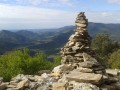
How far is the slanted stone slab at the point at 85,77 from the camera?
29741 millimetres

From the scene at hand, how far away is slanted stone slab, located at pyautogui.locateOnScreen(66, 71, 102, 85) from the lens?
29741 millimetres

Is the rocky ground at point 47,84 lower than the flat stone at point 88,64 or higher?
lower

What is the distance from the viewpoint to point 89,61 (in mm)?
34125

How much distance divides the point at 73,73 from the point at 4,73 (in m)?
34.5

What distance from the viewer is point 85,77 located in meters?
30.5

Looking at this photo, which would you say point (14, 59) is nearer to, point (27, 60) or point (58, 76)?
point (27, 60)

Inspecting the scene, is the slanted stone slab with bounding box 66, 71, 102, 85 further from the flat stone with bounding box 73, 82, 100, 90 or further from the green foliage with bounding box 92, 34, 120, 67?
the green foliage with bounding box 92, 34, 120, 67

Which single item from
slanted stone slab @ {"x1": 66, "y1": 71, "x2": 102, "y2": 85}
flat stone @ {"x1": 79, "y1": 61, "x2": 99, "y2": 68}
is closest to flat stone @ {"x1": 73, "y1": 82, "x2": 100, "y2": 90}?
slanted stone slab @ {"x1": 66, "y1": 71, "x2": 102, "y2": 85}

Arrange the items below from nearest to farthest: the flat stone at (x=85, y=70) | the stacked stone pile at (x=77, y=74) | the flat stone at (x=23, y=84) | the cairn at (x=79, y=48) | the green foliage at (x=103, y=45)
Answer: the stacked stone pile at (x=77, y=74)
the flat stone at (x=85, y=70)
the flat stone at (x=23, y=84)
the cairn at (x=79, y=48)
the green foliage at (x=103, y=45)

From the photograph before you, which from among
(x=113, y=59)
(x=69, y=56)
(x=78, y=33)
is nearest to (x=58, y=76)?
(x=69, y=56)

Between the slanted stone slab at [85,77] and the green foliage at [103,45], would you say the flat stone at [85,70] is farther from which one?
the green foliage at [103,45]

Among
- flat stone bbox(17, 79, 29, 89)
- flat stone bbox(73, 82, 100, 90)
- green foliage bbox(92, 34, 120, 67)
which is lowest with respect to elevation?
green foliage bbox(92, 34, 120, 67)

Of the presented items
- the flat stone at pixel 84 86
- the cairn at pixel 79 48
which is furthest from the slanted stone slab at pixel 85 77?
the cairn at pixel 79 48

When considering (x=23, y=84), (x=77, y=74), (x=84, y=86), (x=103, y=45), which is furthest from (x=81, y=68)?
(x=103, y=45)
